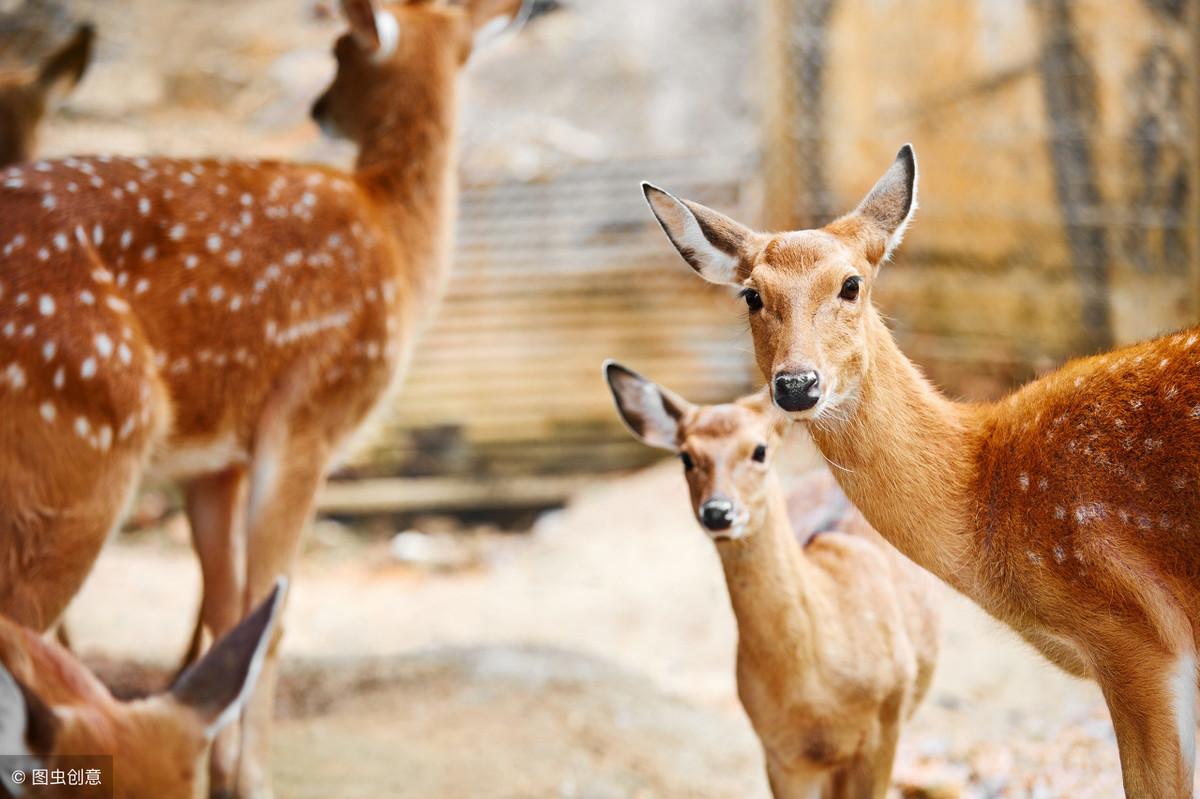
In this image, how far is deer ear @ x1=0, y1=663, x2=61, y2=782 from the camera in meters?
2.64

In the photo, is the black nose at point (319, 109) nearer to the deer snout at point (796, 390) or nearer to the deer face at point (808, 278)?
the deer face at point (808, 278)

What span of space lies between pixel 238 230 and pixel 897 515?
8.42 ft

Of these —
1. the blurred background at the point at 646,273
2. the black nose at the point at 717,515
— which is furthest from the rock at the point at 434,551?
the black nose at the point at 717,515

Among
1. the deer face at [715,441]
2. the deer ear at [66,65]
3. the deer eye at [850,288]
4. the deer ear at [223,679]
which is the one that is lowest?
the deer face at [715,441]

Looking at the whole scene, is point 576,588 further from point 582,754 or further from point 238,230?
point 238,230

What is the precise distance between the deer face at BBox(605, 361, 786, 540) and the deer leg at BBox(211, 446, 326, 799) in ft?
4.09

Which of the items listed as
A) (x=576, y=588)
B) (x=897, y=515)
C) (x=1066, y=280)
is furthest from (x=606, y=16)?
(x=897, y=515)

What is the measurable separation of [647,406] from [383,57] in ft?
7.03

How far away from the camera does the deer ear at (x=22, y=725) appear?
104 inches

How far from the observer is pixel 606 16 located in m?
15.9

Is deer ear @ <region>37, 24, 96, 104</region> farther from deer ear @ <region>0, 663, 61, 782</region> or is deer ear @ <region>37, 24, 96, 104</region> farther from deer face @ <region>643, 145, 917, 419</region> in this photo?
deer ear @ <region>0, 663, 61, 782</region>

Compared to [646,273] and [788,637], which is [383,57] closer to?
[788,637]

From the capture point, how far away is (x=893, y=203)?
3805 mm

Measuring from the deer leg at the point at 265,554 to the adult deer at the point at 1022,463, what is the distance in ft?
5.94
